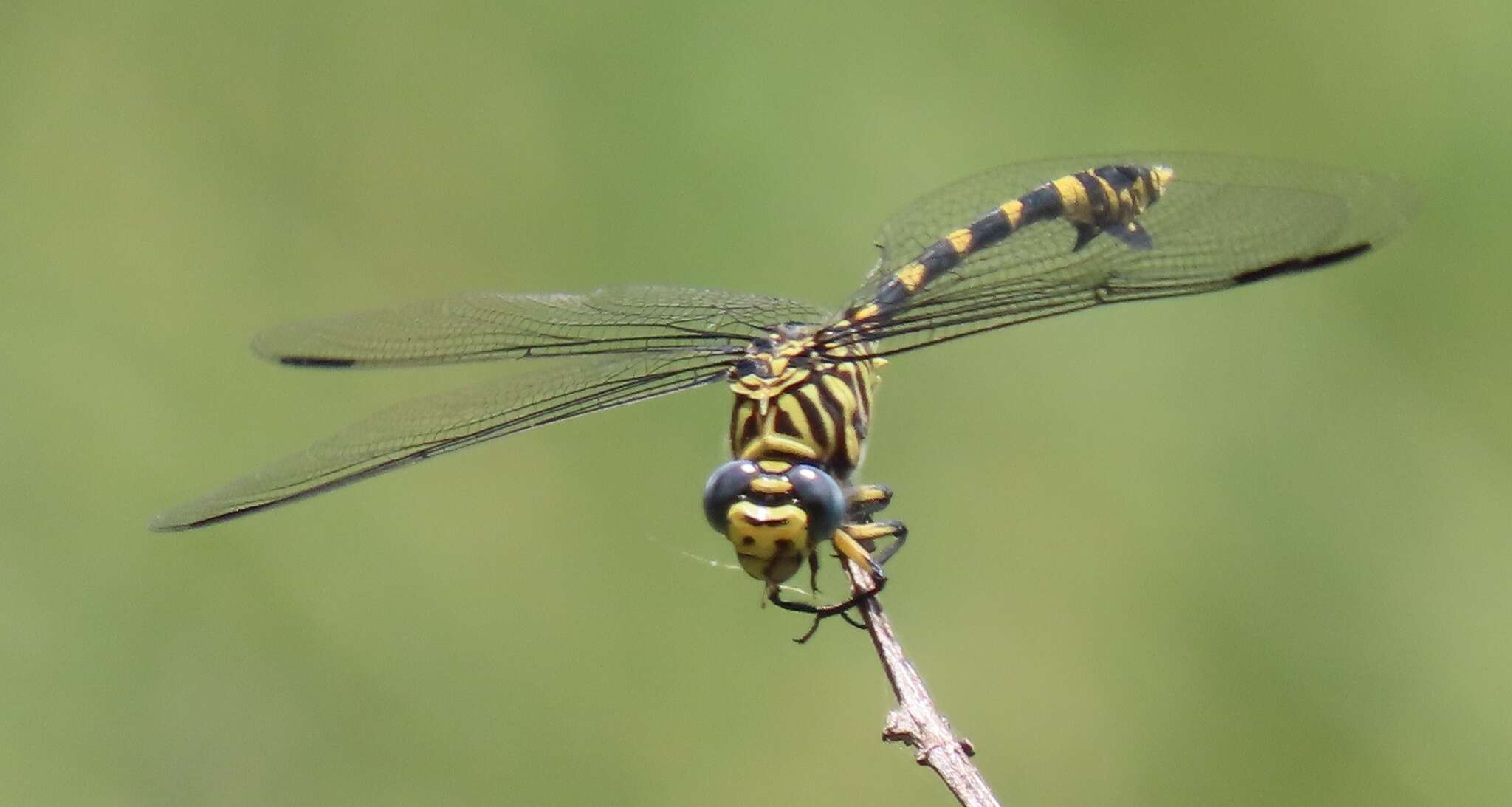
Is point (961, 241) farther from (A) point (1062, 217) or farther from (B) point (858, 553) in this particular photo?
(B) point (858, 553)

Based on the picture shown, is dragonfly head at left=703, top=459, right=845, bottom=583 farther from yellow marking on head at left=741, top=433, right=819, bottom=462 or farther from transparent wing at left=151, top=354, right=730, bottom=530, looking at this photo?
transparent wing at left=151, top=354, right=730, bottom=530

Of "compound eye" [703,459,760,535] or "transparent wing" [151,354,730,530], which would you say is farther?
"transparent wing" [151,354,730,530]

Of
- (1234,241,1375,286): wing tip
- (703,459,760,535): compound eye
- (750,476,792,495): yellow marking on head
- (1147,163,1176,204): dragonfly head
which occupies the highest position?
(1147,163,1176,204): dragonfly head

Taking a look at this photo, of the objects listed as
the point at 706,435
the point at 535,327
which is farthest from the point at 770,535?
the point at 706,435

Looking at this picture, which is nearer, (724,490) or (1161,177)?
(724,490)

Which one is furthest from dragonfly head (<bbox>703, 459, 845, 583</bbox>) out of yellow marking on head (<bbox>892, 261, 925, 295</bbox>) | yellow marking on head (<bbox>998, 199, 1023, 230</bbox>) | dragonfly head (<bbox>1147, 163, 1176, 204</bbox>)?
dragonfly head (<bbox>1147, 163, 1176, 204</bbox>)

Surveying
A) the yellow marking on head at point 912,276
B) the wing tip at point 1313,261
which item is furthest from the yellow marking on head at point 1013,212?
the wing tip at point 1313,261
